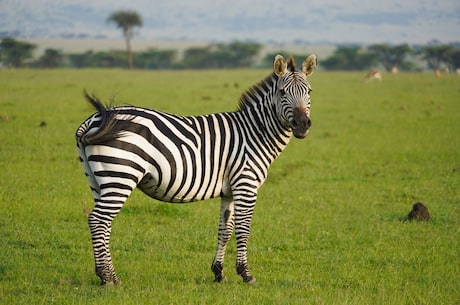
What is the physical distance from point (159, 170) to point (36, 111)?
15.4m

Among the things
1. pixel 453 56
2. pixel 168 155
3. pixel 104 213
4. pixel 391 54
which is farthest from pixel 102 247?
pixel 391 54

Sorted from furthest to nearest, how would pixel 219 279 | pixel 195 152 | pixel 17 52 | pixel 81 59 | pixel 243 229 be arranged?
pixel 81 59, pixel 17 52, pixel 219 279, pixel 243 229, pixel 195 152

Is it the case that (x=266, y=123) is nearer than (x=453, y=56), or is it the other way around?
(x=266, y=123)

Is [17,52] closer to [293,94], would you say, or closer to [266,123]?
[266,123]

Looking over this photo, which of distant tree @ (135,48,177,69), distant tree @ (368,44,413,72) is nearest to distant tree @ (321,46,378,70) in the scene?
distant tree @ (368,44,413,72)

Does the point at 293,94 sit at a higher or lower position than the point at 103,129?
higher

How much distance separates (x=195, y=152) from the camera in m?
6.62

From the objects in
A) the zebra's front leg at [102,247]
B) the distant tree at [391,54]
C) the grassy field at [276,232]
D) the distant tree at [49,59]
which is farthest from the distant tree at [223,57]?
the zebra's front leg at [102,247]

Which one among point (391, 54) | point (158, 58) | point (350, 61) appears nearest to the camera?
point (350, 61)

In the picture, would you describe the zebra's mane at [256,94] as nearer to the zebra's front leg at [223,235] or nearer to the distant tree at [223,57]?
the zebra's front leg at [223,235]

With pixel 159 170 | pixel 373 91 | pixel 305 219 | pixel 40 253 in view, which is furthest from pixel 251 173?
pixel 373 91

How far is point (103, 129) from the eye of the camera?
6.14 meters

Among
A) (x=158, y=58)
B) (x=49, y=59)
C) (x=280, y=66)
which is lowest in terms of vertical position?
(x=280, y=66)

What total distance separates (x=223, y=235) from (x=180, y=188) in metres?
0.80
